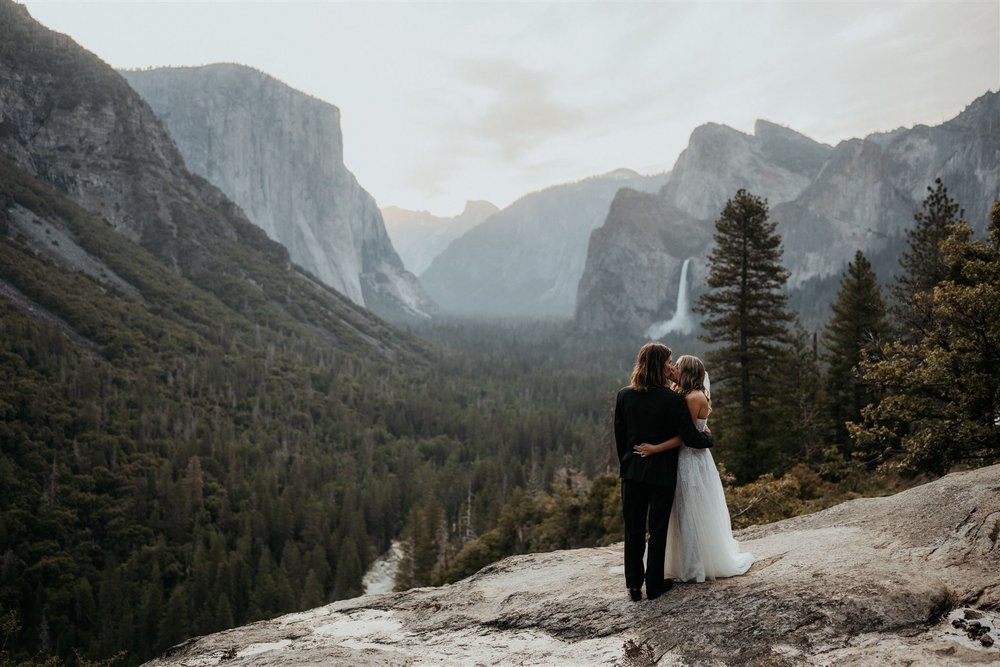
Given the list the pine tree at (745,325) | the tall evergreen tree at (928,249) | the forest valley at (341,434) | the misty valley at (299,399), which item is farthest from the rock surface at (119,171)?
the tall evergreen tree at (928,249)

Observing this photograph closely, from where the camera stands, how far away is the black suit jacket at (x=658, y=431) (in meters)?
7.06

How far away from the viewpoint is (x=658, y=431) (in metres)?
7.17

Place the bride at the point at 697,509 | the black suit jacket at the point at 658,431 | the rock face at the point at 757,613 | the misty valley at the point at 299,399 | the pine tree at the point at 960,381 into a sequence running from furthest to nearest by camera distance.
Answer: the misty valley at the point at 299,399 < the pine tree at the point at 960,381 < the bride at the point at 697,509 < the black suit jacket at the point at 658,431 < the rock face at the point at 757,613

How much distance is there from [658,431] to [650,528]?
1.28 m

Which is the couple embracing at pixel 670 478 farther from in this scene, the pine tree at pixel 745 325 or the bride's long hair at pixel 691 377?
the pine tree at pixel 745 325

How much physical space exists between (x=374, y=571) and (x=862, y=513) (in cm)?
5968

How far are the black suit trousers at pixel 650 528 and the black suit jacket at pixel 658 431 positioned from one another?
0.15m

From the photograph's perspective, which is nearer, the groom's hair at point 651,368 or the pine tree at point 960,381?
the groom's hair at point 651,368

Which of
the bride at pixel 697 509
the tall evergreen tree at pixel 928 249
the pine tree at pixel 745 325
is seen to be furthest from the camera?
the tall evergreen tree at pixel 928 249

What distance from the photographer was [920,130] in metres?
199

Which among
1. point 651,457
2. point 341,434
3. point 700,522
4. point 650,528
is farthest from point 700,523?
point 341,434

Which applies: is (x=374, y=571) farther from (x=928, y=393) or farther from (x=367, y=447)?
(x=928, y=393)

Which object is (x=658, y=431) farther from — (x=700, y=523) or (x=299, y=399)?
(x=299, y=399)

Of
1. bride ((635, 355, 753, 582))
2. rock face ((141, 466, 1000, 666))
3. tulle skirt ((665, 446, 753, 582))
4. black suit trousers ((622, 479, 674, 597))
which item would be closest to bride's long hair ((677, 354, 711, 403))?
bride ((635, 355, 753, 582))
